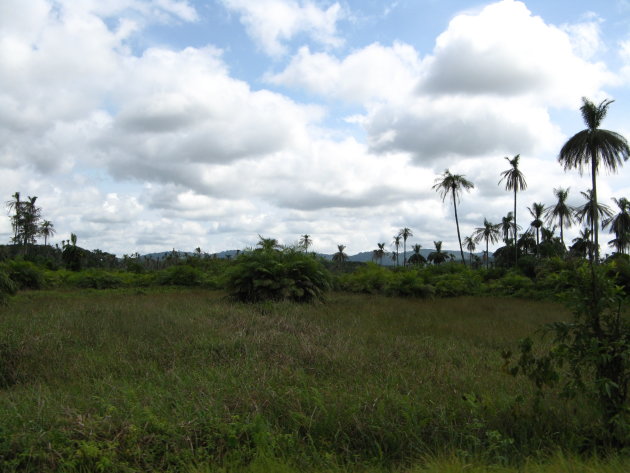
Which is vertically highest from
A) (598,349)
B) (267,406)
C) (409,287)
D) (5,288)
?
(5,288)

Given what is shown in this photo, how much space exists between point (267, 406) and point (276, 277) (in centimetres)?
862

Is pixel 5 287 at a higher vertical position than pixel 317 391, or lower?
higher

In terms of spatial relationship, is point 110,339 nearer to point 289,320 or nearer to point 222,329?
point 222,329

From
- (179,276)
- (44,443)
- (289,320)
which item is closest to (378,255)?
(179,276)

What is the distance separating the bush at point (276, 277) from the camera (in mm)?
12648

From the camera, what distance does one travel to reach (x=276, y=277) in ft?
42.2

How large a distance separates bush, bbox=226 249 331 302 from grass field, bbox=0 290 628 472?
4.83 metres

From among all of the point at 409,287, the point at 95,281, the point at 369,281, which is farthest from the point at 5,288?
the point at 369,281

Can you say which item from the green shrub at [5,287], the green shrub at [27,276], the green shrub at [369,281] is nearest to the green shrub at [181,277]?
the green shrub at [27,276]

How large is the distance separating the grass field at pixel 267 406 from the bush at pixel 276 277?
4.83m

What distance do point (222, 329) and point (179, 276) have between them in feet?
59.2

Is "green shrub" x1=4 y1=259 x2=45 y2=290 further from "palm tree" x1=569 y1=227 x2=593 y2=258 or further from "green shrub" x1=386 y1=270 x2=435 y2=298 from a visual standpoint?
"palm tree" x1=569 y1=227 x2=593 y2=258

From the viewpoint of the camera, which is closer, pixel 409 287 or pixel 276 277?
pixel 276 277

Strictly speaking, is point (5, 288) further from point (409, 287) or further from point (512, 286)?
point (512, 286)
